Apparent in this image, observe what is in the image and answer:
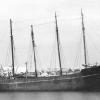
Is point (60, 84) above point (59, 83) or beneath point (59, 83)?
beneath

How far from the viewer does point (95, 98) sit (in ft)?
128

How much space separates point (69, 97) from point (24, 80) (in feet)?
45.5

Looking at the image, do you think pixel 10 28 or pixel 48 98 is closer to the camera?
pixel 48 98

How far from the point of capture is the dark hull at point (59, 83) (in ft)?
153

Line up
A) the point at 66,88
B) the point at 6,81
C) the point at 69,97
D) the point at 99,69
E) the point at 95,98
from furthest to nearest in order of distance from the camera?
the point at 6,81 → the point at 66,88 → the point at 99,69 → the point at 69,97 → the point at 95,98

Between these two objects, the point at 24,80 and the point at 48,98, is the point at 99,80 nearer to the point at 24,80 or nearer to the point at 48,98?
the point at 48,98

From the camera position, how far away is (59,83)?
49625mm

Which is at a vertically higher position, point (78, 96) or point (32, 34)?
point (32, 34)

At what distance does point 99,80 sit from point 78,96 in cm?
559

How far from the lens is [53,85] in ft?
166

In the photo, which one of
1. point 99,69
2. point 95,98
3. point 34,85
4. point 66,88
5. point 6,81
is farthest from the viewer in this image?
point 6,81

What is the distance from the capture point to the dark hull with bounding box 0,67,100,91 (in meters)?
46.5

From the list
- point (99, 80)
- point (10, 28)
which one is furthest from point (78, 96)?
point (10, 28)

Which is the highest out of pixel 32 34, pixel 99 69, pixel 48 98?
pixel 32 34
